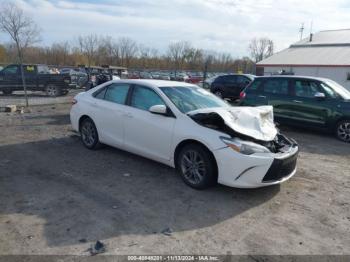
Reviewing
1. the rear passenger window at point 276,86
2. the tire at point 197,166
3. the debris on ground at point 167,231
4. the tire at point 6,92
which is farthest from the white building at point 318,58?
the debris on ground at point 167,231

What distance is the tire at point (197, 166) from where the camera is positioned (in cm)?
470

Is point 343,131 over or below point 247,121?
below

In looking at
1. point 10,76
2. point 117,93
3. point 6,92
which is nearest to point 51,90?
point 10,76

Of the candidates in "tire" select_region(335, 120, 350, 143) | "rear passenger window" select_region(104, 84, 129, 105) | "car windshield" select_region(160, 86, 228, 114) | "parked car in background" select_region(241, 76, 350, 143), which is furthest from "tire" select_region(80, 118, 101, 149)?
"tire" select_region(335, 120, 350, 143)

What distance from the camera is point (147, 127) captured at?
551cm

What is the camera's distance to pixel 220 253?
3.36 metres

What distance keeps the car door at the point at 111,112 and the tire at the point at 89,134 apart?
0.19 meters

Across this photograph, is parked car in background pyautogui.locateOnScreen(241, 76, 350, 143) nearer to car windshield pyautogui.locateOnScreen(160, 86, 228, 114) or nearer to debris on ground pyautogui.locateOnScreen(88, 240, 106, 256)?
car windshield pyautogui.locateOnScreen(160, 86, 228, 114)

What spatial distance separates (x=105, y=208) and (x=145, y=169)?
1.59 meters

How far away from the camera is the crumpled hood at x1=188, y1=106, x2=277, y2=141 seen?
471 centimetres

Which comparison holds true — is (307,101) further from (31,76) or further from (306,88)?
(31,76)

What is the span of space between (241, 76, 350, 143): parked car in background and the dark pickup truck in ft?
39.6

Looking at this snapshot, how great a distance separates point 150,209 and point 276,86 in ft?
23.2

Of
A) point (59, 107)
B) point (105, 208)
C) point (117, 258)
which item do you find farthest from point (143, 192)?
point (59, 107)
